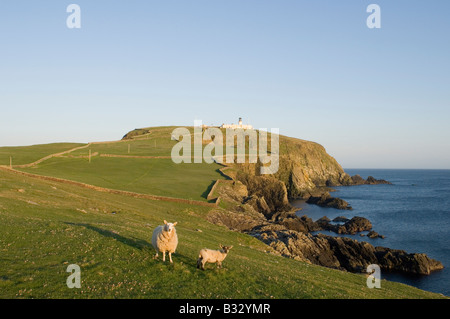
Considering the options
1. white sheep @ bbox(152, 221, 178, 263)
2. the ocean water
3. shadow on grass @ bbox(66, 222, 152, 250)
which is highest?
white sheep @ bbox(152, 221, 178, 263)

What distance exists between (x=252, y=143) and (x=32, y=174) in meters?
138

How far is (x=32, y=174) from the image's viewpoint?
60.6 metres

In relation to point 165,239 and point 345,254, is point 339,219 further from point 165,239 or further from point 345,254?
point 165,239

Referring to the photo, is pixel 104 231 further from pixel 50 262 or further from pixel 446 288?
pixel 446 288

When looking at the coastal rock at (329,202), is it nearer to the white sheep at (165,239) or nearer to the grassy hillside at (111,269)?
the grassy hillside at (111,269)

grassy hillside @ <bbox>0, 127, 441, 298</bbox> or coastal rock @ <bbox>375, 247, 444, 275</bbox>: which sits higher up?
grassy hillside @ <bbox>0, 127, 441, 298</bbox>

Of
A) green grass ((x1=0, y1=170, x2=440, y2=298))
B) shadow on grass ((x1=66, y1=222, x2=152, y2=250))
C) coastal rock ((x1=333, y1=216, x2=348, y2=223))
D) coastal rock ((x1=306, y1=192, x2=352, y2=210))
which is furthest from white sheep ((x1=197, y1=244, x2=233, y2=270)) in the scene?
coastal rock ((x1=306, y1=192, x2=352, y2=210))

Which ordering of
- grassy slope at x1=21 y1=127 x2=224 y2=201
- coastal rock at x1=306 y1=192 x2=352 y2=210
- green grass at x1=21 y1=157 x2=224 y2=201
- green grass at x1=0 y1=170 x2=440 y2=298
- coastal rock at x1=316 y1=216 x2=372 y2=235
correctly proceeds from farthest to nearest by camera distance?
coastal rock at x1=306 y1=192 x2=352 y2=210
coastal rock at x1=316 y1=216 x2=372 y2=235
grassy slope at x1=21 y1=127 x2=224 y2=201
green grass at x1=21 y1=157 x2=224 y2=201
green grass at x1=0 y1=170 x2=440 y2=298

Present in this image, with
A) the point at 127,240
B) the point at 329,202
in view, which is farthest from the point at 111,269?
the point at 329,202

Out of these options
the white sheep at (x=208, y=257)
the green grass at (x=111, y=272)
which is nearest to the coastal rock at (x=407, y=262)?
the green grass at (x=111, y=272)

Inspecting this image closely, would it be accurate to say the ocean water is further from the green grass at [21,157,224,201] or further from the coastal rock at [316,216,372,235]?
the green grass at [21,157,224,201]

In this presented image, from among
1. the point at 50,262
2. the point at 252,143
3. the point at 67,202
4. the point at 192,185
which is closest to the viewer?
the point at 50,262

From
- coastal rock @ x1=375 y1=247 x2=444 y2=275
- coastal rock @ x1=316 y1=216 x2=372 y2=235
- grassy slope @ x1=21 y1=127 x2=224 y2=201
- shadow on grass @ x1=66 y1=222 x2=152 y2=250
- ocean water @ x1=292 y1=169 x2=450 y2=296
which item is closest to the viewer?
shadow on grass @ x1=66 y1=222 x2=152 y2=250

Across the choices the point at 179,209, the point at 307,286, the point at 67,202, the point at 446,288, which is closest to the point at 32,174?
the point at 67,202
